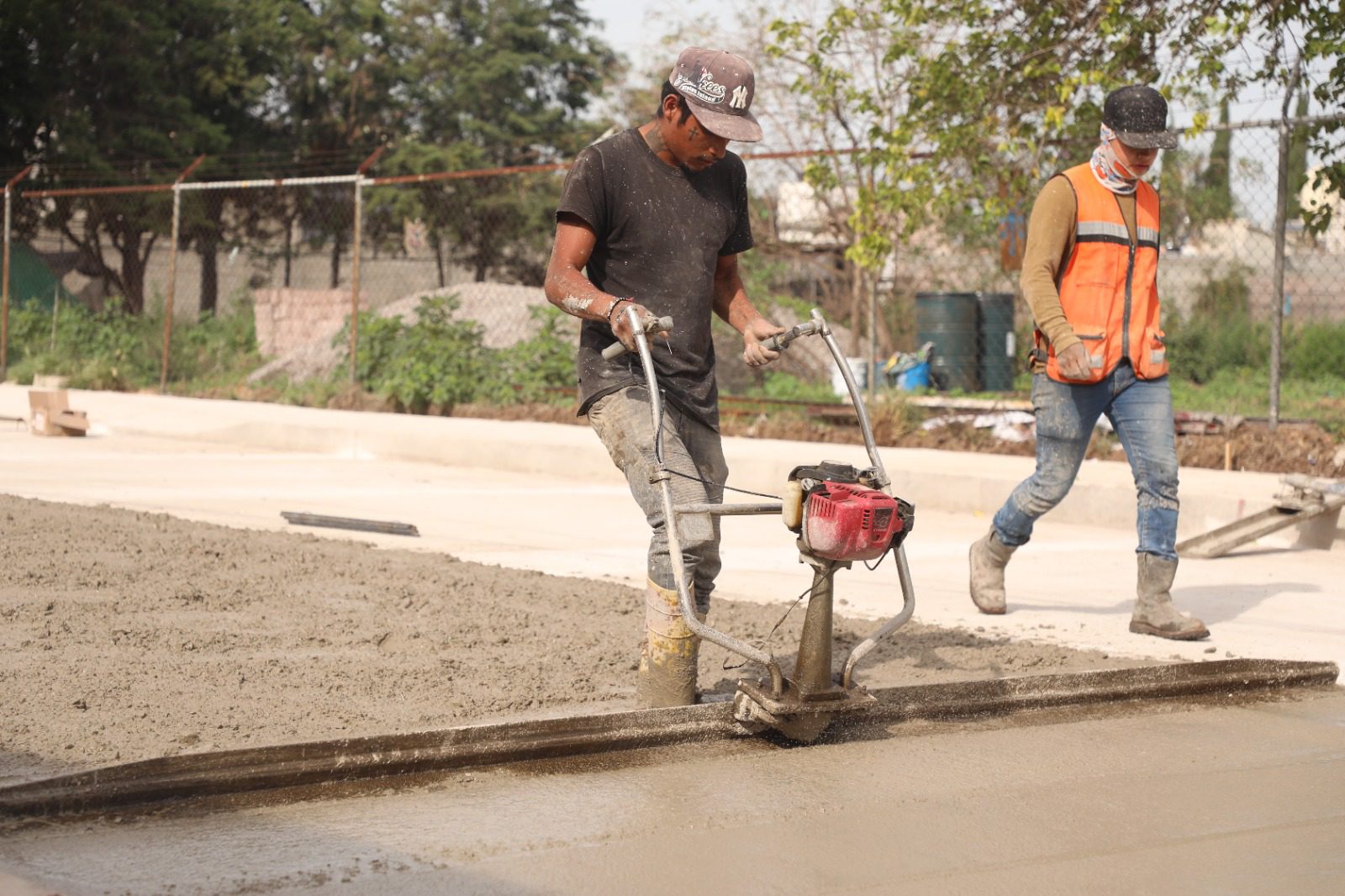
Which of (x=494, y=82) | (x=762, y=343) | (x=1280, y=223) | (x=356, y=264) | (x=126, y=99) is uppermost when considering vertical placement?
(x=494, y=82)

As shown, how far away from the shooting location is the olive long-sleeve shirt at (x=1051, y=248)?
5934 mm

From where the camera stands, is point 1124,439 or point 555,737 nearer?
point 555,737

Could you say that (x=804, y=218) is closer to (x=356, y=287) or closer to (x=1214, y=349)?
(x=356, y=287)

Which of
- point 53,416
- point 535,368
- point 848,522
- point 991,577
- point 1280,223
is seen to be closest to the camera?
point 848,522

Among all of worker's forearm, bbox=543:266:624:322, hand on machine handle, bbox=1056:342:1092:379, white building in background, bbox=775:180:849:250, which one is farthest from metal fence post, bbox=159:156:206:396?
worker's forearm, bbox=543:266:624:322

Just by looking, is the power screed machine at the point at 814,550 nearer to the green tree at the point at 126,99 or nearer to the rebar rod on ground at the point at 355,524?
the rebar rod on ground at the point at 355,524

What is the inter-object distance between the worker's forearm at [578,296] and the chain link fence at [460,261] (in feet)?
32.2

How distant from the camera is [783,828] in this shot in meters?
3.52

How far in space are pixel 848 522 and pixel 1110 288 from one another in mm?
2616

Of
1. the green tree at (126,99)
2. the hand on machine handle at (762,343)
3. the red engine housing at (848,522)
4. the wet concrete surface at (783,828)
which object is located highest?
the green tree at (126,99)

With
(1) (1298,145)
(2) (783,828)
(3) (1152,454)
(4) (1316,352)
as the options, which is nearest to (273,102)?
(4) (1316,352)

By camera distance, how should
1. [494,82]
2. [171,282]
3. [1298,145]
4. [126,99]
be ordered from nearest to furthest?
1. [1298,145]
2. [171,282]
3. [126,99]
4. [494,82]

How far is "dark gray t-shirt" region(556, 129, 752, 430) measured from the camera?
438 cm

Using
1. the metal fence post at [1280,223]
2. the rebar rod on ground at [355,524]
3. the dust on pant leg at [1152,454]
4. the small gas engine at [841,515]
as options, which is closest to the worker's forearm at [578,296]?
the small gas engine at [841,515]
